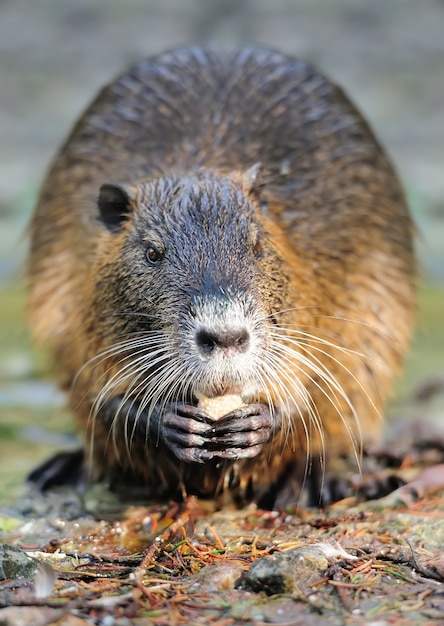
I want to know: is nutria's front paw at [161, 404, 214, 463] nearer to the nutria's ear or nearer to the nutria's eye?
the nutria's eye

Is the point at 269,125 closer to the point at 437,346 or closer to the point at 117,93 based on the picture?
the point at 117,93

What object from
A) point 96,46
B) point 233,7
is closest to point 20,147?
point 96,46

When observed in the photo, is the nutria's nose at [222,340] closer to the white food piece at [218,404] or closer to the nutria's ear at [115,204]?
the white food piece at [218,404]

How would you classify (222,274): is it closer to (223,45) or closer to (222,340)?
(222,340)

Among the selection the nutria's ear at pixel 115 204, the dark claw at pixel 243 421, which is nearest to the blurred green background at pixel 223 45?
the nutria's ear at pixel 115 204

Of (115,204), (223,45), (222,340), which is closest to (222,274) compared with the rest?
(222,340)

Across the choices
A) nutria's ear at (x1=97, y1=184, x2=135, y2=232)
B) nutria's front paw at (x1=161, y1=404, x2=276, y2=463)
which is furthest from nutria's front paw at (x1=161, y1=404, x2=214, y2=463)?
nutria's ear at (x1=97, y1=184, x2=135, y2=232)
